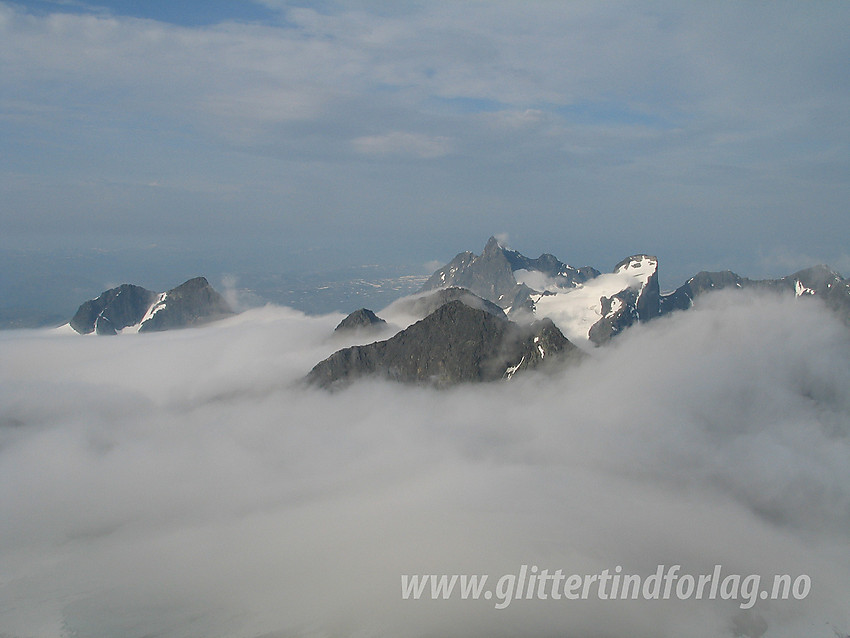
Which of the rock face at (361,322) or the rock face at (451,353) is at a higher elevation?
the rock face at (361,322)

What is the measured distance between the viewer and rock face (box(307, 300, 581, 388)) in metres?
143

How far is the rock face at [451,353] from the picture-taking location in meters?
143

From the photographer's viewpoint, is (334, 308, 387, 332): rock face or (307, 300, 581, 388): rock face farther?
(334, 308, 387, 332): rock face

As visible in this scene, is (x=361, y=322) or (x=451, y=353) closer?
(x=451, y=353)

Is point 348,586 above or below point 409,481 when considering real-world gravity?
below

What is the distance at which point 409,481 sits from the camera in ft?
399

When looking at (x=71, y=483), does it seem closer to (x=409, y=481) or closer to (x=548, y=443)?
(x=409, y=481)

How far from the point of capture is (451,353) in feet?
474

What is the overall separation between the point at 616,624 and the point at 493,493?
99.0ft

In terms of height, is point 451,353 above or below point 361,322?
below

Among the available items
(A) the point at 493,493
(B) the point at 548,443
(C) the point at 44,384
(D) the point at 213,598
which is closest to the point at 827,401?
(B) the point at 548,443

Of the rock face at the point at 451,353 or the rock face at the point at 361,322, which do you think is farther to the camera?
the rock face at the point at 361,322

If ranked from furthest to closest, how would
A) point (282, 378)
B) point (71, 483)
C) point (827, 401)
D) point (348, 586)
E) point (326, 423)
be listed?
point (827, 401), point (282, 378), point (326, 423), point (71, 483), point (348, 586)

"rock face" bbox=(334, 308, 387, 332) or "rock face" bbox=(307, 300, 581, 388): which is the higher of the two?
"rock face" bbox=(334, 308, 387, 332)
